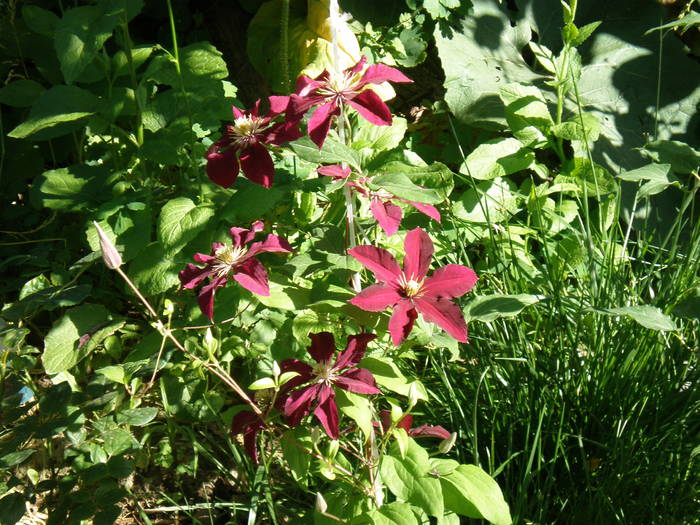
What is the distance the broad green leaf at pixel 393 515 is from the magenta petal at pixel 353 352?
22 centimetres

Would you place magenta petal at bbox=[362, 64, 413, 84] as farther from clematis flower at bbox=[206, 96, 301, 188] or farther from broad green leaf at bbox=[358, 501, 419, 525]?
broad green leaf at bbox=[358, 501, 419, 525]

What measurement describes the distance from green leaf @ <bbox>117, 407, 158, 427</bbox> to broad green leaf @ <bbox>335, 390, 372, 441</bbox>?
430mm

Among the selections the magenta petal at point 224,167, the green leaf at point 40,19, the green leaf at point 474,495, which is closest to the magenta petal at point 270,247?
the magenta petal at point 224,167

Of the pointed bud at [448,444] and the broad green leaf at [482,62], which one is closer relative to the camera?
the pointed bud at [448,444]

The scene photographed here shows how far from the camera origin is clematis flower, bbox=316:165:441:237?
115 cm

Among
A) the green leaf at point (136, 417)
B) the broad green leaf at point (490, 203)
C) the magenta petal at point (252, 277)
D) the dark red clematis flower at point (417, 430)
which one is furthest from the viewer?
the broad green leaf at point (490, 203)

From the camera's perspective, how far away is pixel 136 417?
1.42 meters

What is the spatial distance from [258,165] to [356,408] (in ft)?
1.39

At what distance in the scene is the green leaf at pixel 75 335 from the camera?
1625 millimetres

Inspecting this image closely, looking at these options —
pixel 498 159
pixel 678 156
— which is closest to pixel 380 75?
pixel 678 156

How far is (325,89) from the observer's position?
1.19m

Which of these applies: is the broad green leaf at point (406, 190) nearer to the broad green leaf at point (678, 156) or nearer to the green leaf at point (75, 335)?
the broad green leaf at point (678, 156)

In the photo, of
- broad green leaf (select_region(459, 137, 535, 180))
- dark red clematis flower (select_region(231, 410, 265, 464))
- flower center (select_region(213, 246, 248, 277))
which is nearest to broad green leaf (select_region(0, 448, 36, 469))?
dark red clematis flower (select_region(231, 410, 265, 464))

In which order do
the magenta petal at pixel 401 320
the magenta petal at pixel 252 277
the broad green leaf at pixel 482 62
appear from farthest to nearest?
the broad green leaf at pixel 482 62
the magenta petal at pixel 252 277
the magenta petal at pixel 401 320
